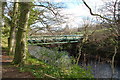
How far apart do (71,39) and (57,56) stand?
11176 millimetres

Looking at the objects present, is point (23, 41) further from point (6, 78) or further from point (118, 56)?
point (118, 56)

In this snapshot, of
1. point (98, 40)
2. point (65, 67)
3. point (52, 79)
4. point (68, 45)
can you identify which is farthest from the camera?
point (68, 45)

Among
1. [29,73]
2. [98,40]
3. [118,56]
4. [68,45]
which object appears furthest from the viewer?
[68,45]

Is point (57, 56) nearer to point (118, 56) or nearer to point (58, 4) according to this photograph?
point (58, 4)

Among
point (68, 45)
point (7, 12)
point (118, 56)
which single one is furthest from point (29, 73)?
point (68, 45)

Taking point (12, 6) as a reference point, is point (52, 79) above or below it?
below

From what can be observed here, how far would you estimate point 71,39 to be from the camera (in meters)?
Answer: 15.6

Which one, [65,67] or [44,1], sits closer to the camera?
[65,67]

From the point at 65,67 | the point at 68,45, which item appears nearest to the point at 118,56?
the point at 68,45

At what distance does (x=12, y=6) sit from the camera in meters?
6.49

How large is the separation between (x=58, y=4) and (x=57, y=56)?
2.19 metres

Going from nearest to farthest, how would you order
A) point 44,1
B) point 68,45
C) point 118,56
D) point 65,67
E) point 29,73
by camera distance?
point 29,73 → point 65,67 → point 44,1 → point 118,56 → point 68,45

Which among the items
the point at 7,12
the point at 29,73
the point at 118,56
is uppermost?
the point at 7,12

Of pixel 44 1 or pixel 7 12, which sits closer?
pixel 44 1
